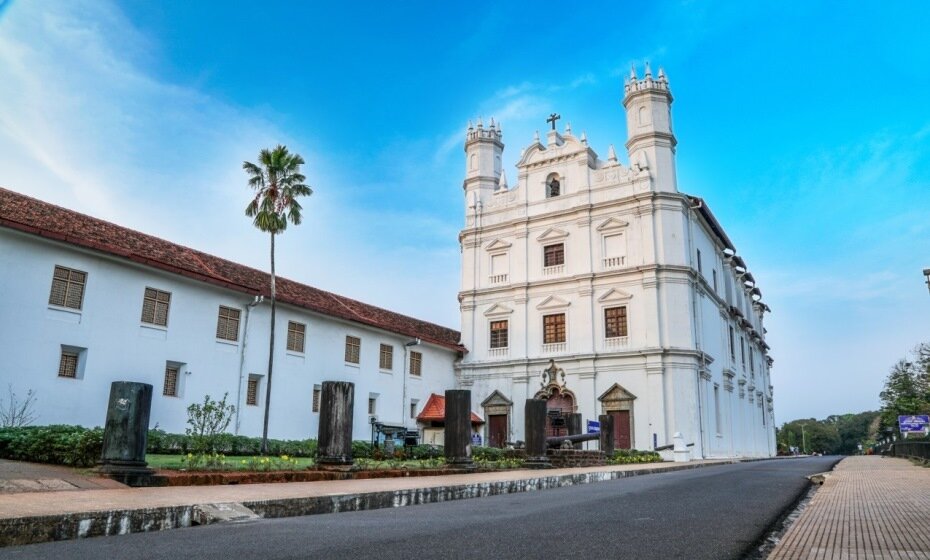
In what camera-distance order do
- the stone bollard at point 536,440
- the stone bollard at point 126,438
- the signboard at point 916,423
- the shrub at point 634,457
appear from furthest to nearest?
the signboard at point 916,423 < the shrub at point 634,457 < the stone bollard at point 536,440 < the stone bollard at point 126,438

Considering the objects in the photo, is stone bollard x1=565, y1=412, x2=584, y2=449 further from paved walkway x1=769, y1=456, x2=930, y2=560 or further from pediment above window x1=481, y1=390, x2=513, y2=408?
paved walkway x1=769, y1=456, x2=930, y2=560

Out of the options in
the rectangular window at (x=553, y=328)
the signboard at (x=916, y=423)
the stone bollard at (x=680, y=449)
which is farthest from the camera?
the rectangular window at (x=553, y=328)

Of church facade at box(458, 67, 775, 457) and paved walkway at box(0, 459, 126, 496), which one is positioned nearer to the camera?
paved walkway at box(0, 459, 126, 496)

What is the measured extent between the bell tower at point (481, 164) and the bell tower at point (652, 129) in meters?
7.77

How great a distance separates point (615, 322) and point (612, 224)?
4.82 metres

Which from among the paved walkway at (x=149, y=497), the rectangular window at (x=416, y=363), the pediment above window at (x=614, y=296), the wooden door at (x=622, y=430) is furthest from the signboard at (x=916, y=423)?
the paved walkway at (x=149, y=497)

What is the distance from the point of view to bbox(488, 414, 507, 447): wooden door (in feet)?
112

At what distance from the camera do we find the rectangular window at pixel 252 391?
23.3m

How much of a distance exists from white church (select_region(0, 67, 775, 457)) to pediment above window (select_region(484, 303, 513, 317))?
111 mm

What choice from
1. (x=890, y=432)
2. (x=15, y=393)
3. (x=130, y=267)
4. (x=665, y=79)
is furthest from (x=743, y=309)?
(x=15, y=393)

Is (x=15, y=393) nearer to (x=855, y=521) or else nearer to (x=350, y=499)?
(x=350, y=499)

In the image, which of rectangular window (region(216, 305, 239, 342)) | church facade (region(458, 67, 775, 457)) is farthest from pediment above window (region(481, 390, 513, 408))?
rectangular window (region(216, 305, 239, 342))

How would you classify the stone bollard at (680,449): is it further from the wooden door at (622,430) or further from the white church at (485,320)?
the wooden door at (622,430)

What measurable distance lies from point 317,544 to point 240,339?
1941 cm
